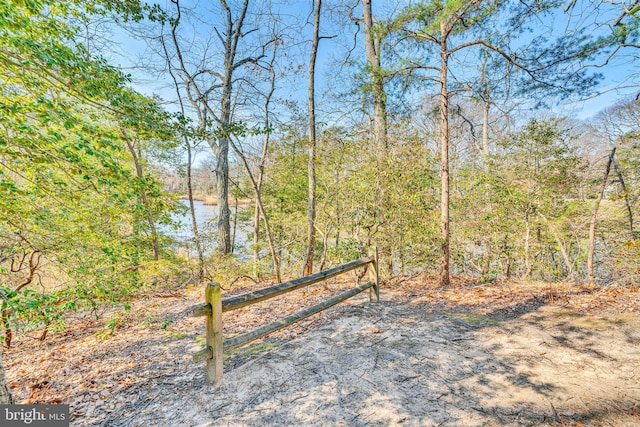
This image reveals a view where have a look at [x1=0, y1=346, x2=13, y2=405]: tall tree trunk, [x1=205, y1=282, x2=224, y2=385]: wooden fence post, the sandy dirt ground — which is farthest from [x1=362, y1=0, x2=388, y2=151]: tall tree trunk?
[x1=0, y1=346, x2=13, y2=405]: tall tree trunk

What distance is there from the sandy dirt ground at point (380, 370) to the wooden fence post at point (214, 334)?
160 mm

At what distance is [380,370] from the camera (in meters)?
2.92

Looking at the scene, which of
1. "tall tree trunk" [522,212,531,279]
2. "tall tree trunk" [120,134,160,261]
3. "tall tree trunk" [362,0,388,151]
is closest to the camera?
"tall tree trunk" [120,134,160,261]

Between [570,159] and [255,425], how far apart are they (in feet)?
35.4

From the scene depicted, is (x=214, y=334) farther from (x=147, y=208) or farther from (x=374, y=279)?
(x=374, y=279)

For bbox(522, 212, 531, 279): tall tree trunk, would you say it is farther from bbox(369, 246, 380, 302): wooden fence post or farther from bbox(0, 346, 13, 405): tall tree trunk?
bbox(0, 346, 13, 405): tall tree trunk

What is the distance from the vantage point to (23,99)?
304 centimetres

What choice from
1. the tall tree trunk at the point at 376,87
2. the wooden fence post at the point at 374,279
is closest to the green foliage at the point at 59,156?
the wooden fence post at the point at 374,279

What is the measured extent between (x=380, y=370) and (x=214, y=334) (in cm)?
183

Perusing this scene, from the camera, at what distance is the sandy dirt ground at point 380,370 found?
232 cm

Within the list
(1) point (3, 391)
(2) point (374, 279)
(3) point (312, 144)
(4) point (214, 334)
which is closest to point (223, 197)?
(3) point (312, 144)

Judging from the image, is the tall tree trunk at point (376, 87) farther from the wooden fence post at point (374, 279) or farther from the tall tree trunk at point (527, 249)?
the tall tree trunk at point (527, 249)

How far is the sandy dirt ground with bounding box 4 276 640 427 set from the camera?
232cm

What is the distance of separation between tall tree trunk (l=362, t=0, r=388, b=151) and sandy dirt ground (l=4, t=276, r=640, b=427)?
4.41m
